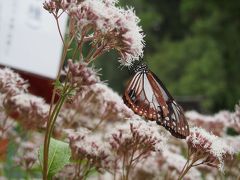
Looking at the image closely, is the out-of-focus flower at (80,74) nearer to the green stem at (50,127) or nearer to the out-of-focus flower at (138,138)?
the green stem at (50,127)

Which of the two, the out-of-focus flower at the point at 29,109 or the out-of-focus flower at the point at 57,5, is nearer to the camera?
the out-of-focus flower at the point at 57,5

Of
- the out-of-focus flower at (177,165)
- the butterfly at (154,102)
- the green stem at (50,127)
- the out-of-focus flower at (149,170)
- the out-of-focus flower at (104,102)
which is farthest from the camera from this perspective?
the out-of-focus flower at (149,170)

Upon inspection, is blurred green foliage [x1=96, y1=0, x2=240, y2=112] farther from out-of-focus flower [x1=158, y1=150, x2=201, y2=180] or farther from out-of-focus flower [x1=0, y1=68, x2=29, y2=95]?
out-of-focus flower [x1=0, y1=68, x2=29, y2=95]

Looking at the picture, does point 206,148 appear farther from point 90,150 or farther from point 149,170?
point 149,170

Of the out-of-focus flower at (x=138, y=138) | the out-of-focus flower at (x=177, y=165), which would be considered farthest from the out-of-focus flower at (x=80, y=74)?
the out-of-focus flower at (x=177, y=165)

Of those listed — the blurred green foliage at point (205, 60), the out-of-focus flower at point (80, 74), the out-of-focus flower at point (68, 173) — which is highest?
the blurred green foliage at point (205, 60)

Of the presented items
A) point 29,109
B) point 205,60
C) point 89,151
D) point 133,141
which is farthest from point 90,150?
point 205,60
